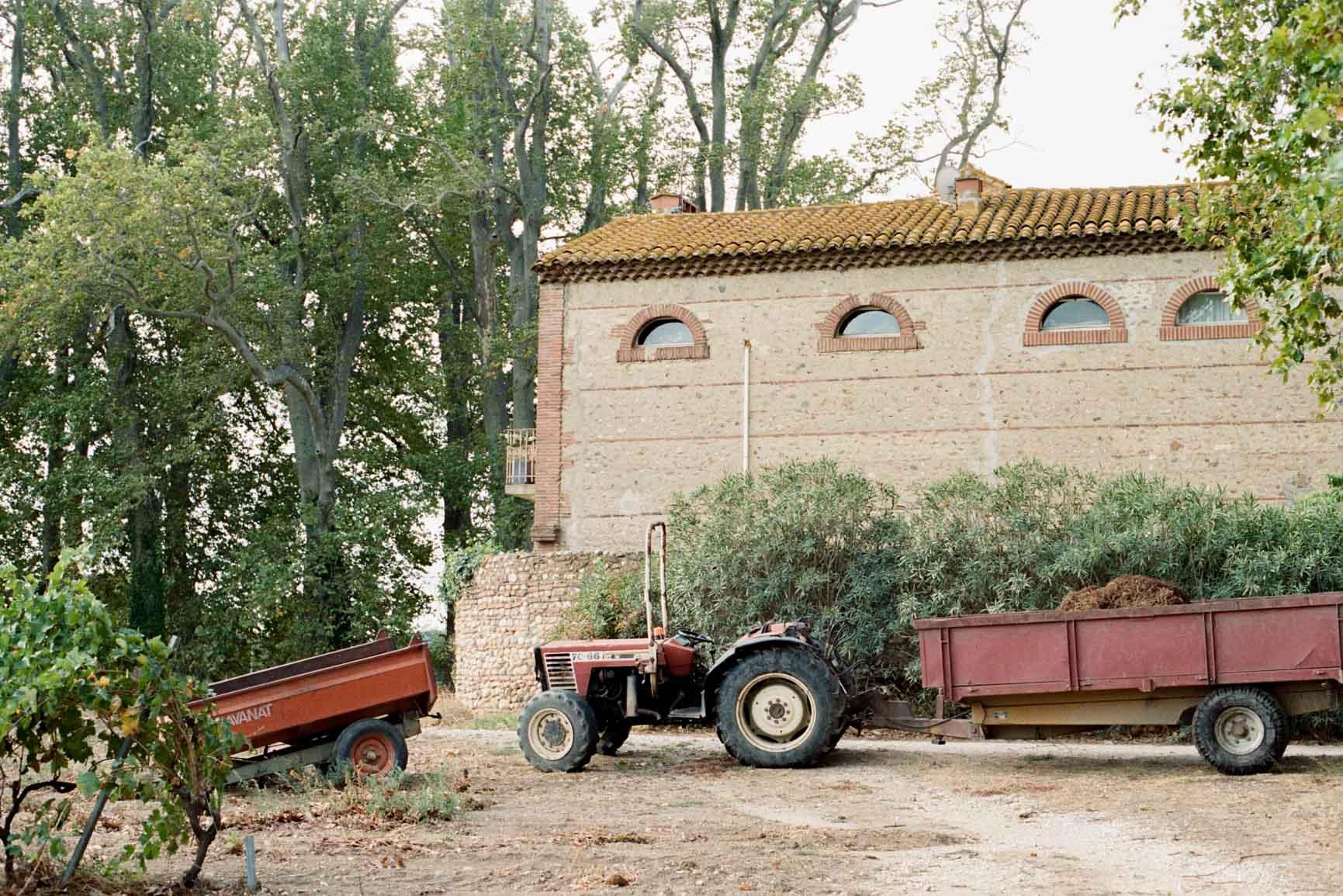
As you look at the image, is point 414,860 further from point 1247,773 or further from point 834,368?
point 834,368

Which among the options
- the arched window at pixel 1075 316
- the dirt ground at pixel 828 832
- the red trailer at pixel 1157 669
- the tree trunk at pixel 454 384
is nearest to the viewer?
the dirt ground at pixel 828 832

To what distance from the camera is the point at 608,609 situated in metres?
19.2

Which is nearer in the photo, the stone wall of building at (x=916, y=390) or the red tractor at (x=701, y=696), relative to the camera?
the red tractor at (x=701, y=696)

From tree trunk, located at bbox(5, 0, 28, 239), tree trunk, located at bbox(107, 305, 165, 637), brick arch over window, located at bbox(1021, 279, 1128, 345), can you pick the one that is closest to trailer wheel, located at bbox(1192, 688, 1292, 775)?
brick arch over window, located at bbox(1021, 279, 1128, 345)

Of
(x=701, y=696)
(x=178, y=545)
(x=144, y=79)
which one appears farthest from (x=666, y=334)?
(x=178, y=545)

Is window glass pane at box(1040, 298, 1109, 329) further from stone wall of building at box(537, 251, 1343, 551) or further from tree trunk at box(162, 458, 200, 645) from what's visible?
tree trunk at box(162, 458, 200, 645)

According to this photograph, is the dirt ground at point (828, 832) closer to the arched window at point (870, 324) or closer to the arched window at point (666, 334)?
the arched window at point (870, 324)

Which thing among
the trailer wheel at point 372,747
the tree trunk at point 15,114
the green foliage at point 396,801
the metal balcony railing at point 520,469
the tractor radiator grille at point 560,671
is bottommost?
the green foliage at point 396,801

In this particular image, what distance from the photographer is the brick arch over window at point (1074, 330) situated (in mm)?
20906

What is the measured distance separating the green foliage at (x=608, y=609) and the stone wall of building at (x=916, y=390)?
7.49ft

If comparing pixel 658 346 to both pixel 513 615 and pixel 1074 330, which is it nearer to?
pixel 513 615

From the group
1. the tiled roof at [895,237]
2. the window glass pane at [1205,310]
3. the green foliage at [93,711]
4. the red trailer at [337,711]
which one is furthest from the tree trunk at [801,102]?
the green foliage at [93,711]

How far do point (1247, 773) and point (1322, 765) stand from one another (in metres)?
1.05

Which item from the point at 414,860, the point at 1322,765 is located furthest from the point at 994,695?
the point at 414,860
